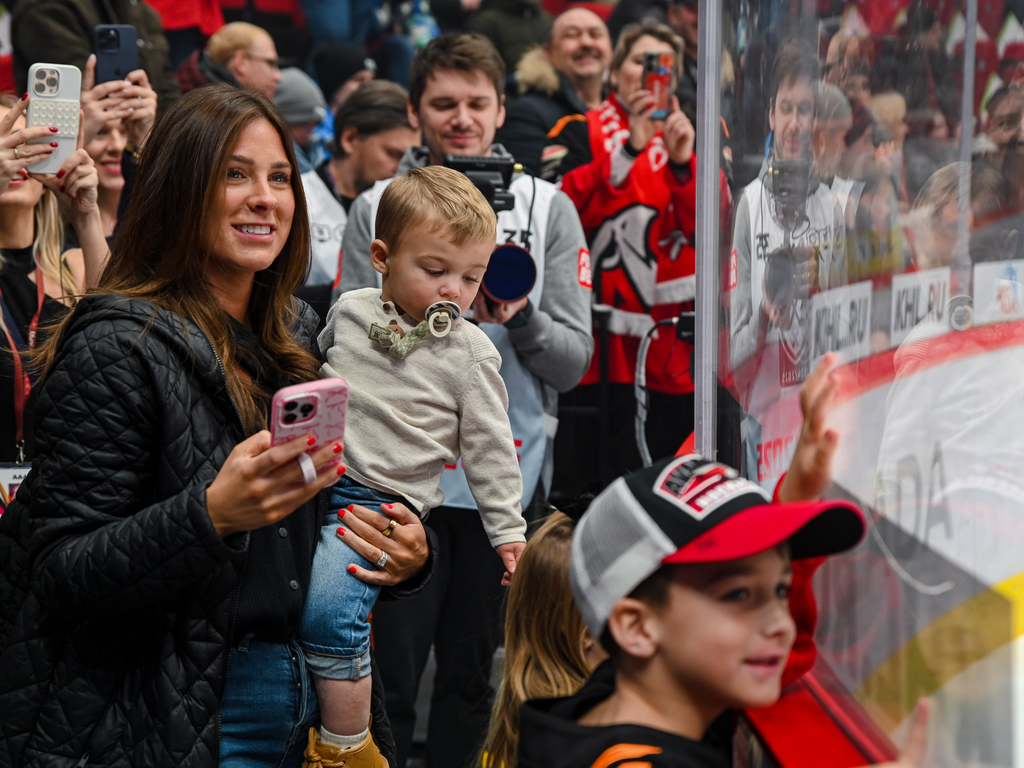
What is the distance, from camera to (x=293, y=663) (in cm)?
176

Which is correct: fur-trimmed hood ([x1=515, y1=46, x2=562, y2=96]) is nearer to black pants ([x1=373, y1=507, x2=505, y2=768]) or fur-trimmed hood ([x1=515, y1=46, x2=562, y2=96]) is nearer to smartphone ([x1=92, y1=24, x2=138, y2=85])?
smartphone ([x1=92, y1=24, x2=138, y2=85])

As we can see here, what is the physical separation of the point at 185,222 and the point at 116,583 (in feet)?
1.78

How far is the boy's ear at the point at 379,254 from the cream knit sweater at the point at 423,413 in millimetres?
56

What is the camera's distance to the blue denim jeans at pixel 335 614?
5.94 feet

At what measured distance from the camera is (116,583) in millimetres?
1445

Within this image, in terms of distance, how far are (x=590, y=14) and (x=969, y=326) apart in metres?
4.39

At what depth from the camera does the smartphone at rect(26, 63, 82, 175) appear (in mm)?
2551

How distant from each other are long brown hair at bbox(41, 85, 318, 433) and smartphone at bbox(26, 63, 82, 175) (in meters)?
0.98

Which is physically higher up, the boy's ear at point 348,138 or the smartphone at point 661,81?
the smartphone at point 661,81

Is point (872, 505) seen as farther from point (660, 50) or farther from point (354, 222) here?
point (660, 50)

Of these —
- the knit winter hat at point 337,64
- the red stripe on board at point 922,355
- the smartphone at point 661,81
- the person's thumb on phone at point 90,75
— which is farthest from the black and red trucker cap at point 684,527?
→ the knit winter hat at point 337,64

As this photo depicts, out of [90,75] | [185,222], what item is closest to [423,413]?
[185,222]

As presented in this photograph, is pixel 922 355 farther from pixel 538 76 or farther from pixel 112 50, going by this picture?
pixel 538 76

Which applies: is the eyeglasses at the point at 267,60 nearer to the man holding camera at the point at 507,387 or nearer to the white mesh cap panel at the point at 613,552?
the man holding camera at the point at 507,387
